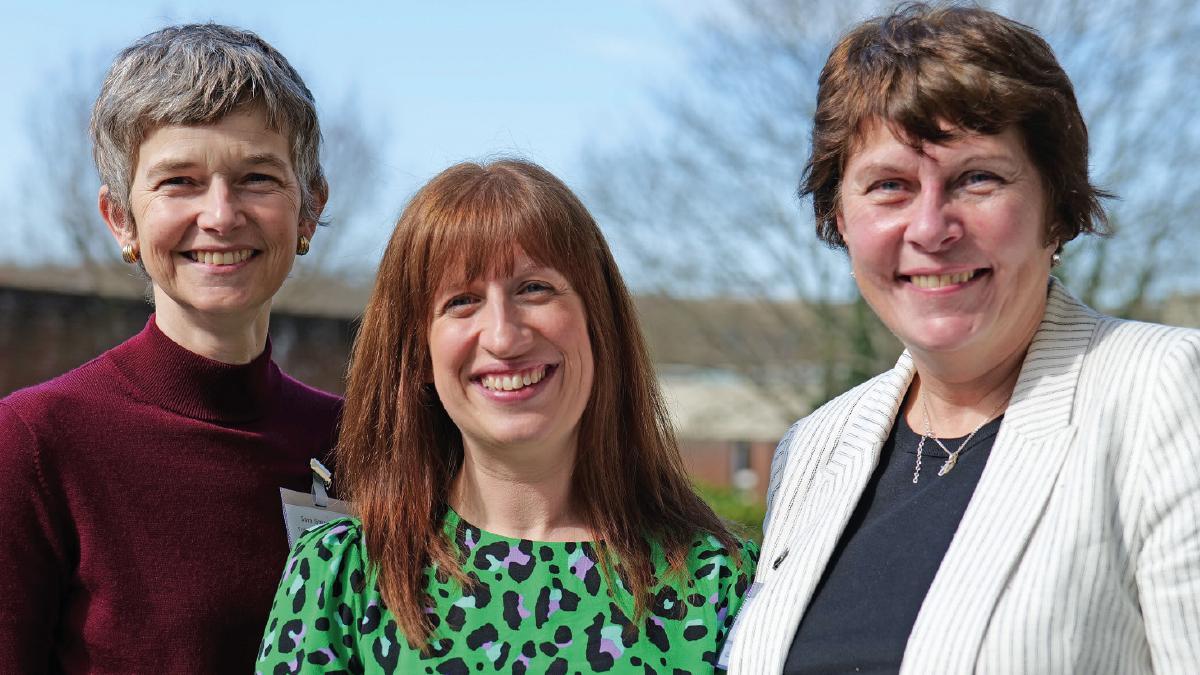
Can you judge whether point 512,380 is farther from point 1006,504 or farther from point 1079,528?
point 1079,528

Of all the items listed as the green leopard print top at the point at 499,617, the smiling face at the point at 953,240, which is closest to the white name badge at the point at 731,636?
the green leopard print top at the point at 499,617

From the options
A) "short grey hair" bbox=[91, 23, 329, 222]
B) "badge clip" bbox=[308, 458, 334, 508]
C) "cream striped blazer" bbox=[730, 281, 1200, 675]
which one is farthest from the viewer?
"badge clip" bbox=[308, 458, 334, 508]

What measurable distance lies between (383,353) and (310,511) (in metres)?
0.46

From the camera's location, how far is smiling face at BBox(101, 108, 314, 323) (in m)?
2.96

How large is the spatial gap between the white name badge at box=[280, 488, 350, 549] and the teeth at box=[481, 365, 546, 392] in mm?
574

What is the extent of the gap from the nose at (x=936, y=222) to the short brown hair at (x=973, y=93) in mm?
106

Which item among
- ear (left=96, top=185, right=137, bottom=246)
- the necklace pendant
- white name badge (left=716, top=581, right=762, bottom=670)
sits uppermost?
ear (left=96, top=185, right=137, bottom=246)

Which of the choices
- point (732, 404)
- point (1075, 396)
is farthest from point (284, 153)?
point (732, 404)

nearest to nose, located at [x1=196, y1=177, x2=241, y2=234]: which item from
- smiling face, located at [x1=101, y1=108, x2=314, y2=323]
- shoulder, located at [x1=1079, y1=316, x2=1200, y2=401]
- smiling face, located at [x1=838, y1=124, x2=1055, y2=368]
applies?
smiling face, located at [x1=101, y1=108, x2=314, y2=323]

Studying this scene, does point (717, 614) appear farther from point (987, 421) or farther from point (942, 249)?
point (942, 249)

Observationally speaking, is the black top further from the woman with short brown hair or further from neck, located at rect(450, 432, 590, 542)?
neck, located at rect(450, 432, 590, 542)

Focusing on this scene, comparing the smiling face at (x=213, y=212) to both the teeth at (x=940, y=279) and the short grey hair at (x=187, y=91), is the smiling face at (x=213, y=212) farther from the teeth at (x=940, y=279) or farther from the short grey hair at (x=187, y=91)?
the teeth at (x=940, y=279)

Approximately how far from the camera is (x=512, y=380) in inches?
107

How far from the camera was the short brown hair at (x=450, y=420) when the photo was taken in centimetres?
271
